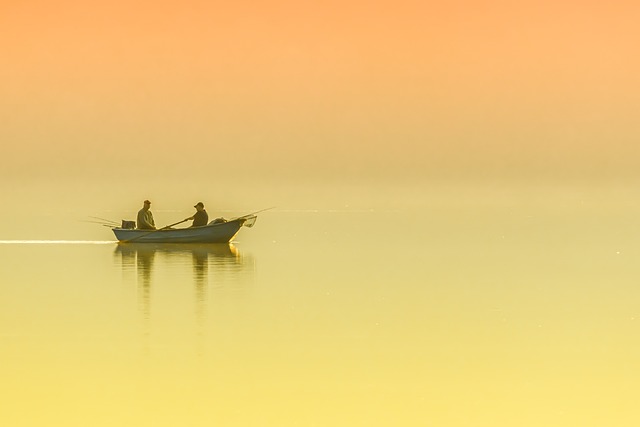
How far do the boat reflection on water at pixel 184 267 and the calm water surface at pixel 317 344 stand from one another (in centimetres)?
11

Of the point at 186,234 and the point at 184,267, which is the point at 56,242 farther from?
the point at 184,267

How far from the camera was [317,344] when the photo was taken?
17984mm

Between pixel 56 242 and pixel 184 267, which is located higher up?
pixel 56 242

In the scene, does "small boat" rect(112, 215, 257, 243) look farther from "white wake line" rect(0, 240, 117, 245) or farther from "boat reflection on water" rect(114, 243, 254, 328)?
"white wake line" rect(0, 240, 117, 245)

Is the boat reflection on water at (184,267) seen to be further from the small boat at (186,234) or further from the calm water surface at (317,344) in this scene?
the small boat at (186,234)

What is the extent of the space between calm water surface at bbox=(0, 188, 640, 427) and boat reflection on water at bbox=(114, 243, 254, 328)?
0.11 metres

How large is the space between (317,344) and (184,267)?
1534 centimetres

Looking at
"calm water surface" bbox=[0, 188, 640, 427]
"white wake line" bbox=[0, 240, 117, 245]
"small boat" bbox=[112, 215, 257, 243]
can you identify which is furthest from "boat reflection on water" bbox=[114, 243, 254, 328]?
"white wake line" bbox=[0, 240, 117, 245]

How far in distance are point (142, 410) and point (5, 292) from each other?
13.6m

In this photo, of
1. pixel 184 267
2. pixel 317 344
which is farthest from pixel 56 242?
pixel 317 344

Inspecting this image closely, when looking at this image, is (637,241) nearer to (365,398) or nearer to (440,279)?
(440,279)

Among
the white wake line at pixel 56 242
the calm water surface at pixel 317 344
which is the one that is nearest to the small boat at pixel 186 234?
the white wake line at pixel 56 242

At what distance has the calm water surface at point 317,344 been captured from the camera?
1352 cm

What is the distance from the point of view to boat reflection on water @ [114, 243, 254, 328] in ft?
86.6
